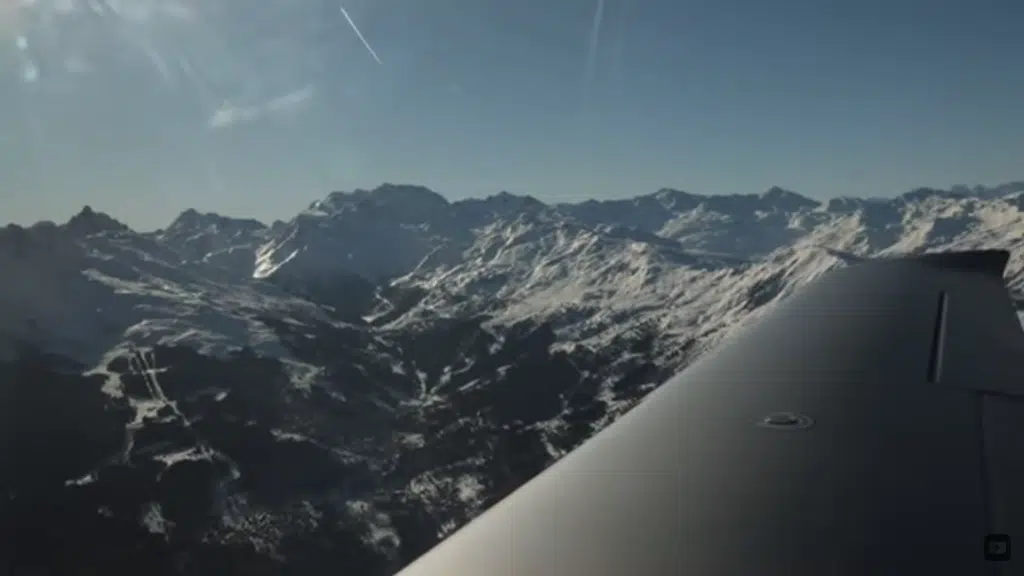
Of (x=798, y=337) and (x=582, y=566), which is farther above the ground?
(x=798, y=337)

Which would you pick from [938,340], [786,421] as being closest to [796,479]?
[786,421]

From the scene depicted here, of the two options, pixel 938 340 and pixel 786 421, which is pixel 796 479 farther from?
pixel 938 340

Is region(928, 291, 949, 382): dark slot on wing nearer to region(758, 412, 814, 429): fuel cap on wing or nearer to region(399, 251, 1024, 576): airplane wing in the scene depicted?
region(399, 251, 1024, 576): airplane wing

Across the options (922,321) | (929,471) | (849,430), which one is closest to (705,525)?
(929,471)

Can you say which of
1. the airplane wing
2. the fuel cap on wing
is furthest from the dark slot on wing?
the fuel cap on wing

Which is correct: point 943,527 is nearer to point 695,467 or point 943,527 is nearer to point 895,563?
point 895,563

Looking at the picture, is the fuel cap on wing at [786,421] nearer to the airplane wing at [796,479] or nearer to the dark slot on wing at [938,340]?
the airplane wing at [796,479]
